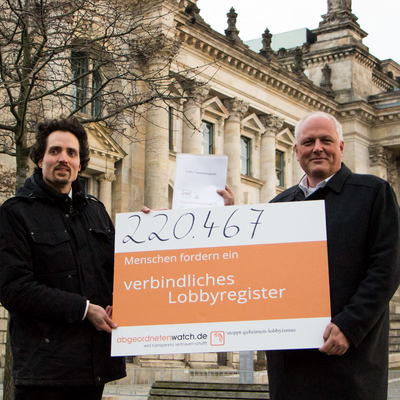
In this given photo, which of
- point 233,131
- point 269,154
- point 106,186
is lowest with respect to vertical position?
point 106,186

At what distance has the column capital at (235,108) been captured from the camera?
111 feet

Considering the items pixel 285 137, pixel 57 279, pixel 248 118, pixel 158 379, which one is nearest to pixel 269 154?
pixel 248 118

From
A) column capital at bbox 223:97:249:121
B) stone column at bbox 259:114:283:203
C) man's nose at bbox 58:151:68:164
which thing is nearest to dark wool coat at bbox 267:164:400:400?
man's nose at bbox 58:151:68:164

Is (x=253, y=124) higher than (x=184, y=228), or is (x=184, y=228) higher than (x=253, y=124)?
(x=253, y=124)

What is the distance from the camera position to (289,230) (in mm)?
4363

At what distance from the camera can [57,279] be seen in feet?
14.0

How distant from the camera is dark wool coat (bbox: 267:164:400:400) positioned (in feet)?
13.1

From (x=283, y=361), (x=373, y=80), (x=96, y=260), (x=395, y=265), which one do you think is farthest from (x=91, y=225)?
(x=373, y=80)

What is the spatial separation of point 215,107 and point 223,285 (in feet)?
95.8

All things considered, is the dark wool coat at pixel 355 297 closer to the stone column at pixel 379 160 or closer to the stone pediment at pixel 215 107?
the stone pediment at pixel 215 107

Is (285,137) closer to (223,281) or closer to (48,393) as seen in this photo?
(223,281)

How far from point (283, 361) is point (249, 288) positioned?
0.46m

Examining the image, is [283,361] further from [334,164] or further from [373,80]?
[373,80]

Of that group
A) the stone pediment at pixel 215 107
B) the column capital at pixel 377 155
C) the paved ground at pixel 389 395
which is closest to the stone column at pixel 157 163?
the stone pediment at pixel 215 107
